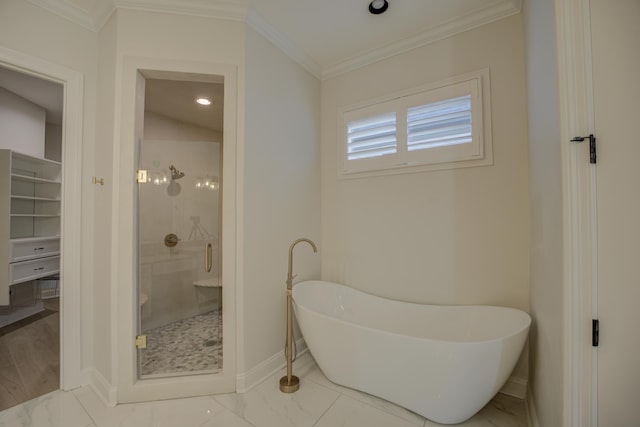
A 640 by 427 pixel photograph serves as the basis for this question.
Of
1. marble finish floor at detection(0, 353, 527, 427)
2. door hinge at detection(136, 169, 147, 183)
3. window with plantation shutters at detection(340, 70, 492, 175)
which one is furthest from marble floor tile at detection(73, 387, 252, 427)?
window with plantation shutters at detection(340, 70, 492, 175)

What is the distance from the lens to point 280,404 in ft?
5.38

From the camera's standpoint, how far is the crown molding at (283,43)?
187 cm

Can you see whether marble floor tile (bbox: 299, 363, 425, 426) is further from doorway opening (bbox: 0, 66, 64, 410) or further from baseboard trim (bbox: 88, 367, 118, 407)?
doorway opening (bbox: 0, 66, 64, 410)

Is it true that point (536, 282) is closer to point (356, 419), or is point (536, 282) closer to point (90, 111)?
point (356, 419)

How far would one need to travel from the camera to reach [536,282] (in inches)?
55.4

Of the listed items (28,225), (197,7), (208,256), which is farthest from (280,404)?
(28,225)

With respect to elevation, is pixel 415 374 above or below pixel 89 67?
below

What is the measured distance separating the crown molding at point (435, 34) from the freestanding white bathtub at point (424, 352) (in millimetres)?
1994

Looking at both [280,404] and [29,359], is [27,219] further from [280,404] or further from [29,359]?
[280,404]

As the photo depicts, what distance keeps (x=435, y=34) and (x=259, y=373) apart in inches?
114

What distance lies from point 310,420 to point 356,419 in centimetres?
27

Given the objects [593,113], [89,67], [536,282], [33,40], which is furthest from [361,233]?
[33,40]

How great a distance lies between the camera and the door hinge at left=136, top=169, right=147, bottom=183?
172 cm

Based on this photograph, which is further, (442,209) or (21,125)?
(21,125)
